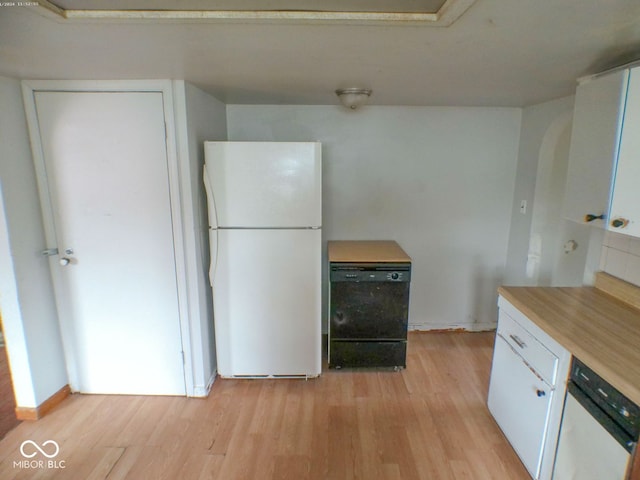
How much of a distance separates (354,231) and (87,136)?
6.75 feet

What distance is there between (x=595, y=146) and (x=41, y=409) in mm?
3447

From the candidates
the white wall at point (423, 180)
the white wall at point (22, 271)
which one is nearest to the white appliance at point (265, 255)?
the white wall at point (423, 180)

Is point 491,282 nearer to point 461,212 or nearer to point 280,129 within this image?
point 461,212

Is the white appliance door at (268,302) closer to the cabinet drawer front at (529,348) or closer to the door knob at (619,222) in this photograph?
the cabinet drawer front at (529,348)

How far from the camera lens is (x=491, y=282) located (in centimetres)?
321

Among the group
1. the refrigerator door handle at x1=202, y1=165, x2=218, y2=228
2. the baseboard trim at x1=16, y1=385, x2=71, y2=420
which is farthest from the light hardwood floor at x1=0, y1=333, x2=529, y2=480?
the refrigerator door handle at x1=202, y1=165, x2=218, y2=228

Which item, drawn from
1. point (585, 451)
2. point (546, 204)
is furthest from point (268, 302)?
point (546, 204)

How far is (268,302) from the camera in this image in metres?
2.41

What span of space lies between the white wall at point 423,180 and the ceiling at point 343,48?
0.76 metres

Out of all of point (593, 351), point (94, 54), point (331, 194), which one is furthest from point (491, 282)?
point (94, 54)

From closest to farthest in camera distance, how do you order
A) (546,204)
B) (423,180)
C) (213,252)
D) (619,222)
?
(619,222) → (213,252) → (546,204) → (423,180)

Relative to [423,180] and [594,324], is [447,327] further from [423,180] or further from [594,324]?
[594,324]

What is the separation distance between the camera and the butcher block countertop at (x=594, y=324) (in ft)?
4.08

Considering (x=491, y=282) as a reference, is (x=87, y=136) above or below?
above
